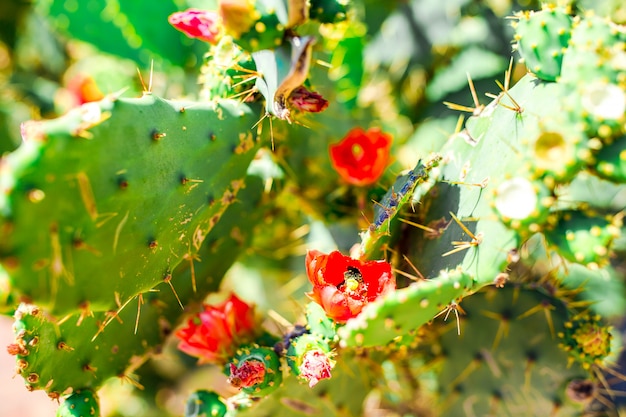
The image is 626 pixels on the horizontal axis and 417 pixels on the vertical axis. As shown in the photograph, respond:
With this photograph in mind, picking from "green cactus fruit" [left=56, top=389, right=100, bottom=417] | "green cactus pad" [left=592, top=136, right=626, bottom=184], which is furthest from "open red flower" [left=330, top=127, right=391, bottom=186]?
"green cactus fruit" [left=56, top=389, right=100, bottom=417]

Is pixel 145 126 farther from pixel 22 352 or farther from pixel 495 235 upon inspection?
pixel 495 235

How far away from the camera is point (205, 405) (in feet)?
4.30

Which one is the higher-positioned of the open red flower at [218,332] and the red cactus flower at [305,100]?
the red cactus flower at [305,100]

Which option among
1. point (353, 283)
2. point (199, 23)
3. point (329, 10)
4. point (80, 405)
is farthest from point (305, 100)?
point (80, 405)

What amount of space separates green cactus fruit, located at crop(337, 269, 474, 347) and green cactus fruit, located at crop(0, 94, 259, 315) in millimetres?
446

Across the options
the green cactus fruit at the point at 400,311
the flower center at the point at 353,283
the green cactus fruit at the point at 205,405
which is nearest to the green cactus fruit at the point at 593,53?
the green cactus fruit at the point at 400,311

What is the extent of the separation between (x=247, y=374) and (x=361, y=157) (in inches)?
25.1

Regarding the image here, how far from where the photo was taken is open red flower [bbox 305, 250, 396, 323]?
3.69 feet

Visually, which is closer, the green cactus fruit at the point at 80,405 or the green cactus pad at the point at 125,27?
the green cactus fruit at the point at 80,405

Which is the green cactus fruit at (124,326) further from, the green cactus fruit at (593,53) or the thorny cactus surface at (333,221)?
the green cactus fruit at (593,53)

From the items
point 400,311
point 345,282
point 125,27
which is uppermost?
point 125,27

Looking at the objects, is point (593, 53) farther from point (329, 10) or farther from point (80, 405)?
point (80, 405)

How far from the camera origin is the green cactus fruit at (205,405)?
1.29 m

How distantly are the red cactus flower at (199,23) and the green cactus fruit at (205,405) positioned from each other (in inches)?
32.0
